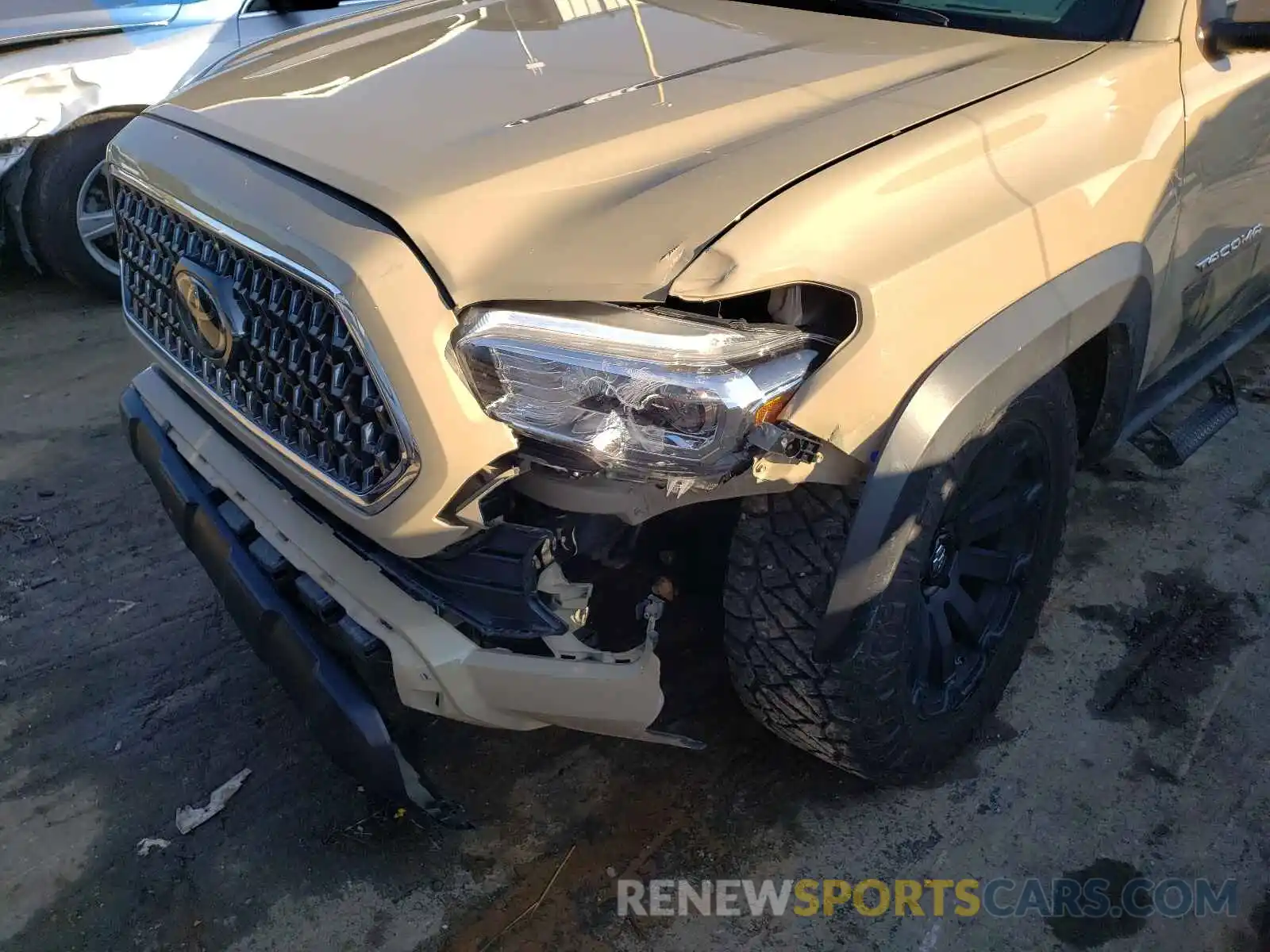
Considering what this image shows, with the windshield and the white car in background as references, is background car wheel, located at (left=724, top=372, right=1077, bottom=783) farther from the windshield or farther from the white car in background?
the white car in background

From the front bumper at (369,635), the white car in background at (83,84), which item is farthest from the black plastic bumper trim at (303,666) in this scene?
the white car in background at (83,84)

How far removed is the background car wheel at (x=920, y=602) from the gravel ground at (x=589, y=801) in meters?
0.20

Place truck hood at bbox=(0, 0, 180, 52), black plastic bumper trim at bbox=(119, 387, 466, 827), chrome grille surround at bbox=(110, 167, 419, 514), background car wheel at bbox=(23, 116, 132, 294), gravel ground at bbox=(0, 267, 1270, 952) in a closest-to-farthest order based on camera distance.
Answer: chrome grille surround at bbox=(110, 167, 419, 514), black plastic bumper trim at bbox=(119, 387, 466, 827), gravel ground at bbox=(0, 267, 1270, 952), truck hood at bbox=(0, 0, 180, 52), background car wheel at bbox=(23, 116, 132, 294)

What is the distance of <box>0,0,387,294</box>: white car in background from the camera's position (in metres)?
4.61

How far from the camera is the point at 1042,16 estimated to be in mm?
2355

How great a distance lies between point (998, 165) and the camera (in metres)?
1.91

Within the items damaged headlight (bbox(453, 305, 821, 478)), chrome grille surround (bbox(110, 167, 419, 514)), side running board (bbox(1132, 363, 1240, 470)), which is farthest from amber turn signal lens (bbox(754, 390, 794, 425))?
side running board (bbox(1132, 363, 1240, 470))

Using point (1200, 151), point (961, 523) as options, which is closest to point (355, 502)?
point (961, 523)

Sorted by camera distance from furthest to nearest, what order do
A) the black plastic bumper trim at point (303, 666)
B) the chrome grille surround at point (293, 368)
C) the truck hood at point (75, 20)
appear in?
the truck hood at point (75, 20) → the black plastic bumper trim at point (303, 666) → the chrome grille surround at point (293, 368)

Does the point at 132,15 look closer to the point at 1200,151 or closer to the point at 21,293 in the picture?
the point at 21,293

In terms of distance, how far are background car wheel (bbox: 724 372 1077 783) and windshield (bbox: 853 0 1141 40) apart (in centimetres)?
80

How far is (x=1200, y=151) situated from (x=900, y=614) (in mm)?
1382

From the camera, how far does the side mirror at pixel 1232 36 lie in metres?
2.29

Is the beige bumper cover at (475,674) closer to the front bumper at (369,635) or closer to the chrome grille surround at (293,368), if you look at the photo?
the front bumper at (369,635)
